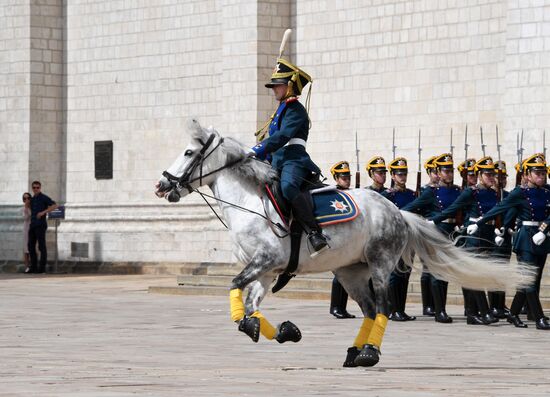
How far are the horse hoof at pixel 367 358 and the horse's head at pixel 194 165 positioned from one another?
1953 mm

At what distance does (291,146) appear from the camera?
12375 mm

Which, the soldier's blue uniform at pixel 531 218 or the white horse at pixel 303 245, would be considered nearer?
the white horse at pixel 303 245

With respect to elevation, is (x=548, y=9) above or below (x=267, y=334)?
above

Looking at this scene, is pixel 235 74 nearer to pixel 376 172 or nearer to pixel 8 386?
pixel 376 172

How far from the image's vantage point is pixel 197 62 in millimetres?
27516

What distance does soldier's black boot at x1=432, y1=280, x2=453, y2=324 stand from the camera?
1702 centimetres

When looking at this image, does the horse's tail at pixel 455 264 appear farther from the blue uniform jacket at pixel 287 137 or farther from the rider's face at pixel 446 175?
the rider's face at pixel 446 175

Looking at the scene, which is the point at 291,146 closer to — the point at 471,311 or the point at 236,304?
the point at 236,304

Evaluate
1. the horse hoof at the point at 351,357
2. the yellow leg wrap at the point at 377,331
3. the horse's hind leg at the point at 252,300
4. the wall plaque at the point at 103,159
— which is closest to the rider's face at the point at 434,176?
the yellow leg wrap at the point at 377,331

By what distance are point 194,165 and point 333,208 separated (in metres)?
1.22

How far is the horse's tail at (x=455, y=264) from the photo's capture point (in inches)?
504

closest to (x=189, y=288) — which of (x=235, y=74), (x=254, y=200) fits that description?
(x=235, y=74)

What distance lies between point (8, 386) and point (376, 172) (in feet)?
29.2

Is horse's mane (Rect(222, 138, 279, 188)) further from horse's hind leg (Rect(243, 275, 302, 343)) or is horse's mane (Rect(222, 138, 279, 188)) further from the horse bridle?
horse's hind leg (Rect(243, 275, 302, 343))
